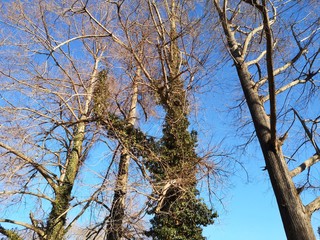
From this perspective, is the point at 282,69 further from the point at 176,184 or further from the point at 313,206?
the point at 176,184

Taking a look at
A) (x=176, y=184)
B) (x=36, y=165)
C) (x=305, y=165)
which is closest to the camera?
(x=305, y=165)

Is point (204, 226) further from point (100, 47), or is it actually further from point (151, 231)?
point (100, 47)

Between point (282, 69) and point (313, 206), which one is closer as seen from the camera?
point (313, 206)

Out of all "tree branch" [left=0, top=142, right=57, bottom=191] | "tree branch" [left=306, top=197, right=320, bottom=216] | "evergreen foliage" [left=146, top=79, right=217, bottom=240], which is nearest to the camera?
"tree branch" [left=306, top=197, right=320, bottom=216]

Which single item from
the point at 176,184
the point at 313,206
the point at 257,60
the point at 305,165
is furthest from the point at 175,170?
the point at 313,206

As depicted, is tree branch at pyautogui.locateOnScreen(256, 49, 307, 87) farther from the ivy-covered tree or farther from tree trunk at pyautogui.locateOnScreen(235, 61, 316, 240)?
the ivy-covered tree

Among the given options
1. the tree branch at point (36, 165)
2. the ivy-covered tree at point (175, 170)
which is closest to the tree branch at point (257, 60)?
the ivy-covered tree at point (175, 170)

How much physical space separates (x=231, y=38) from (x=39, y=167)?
21.9 ft

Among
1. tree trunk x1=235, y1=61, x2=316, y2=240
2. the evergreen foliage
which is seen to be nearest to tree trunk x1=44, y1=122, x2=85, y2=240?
the evergreen foliage

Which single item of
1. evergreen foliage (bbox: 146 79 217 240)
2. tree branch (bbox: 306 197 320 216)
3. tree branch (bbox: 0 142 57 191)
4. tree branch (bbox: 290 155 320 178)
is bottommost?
tree branch (bbox: 306 197 320 216)

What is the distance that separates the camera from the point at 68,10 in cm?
662

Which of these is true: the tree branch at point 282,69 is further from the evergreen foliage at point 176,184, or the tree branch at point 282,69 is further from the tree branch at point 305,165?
the evergreen foliage at point 176,184

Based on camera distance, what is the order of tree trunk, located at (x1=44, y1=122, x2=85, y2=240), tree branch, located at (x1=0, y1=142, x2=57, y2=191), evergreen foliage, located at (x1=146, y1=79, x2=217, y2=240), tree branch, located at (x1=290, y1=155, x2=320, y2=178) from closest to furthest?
1. tree branch, located at (x1=290, y1=155, x2=320, y2=178)
2. evergreen foliage, located at (x1=146, y1=79, x2=217, y2=240)
3. tree branch, located at (x1=0, y1=142, x2=57, y2=191)
4. tree trunk, located at (x1=44, y1=122, x2=85, y2=240)

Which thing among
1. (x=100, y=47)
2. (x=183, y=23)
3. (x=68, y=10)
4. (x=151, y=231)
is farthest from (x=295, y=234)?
(x=100, y=47)
